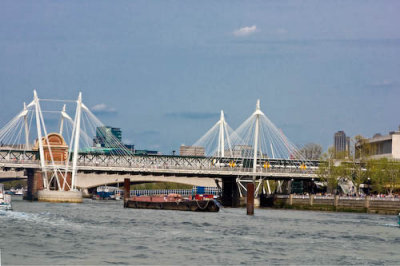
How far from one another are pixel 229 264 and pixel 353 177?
106 m

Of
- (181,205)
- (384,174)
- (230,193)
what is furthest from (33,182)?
(384,174)

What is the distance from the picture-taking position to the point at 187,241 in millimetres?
69250

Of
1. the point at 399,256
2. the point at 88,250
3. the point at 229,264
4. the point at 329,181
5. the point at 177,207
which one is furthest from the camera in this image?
the point at 329,181

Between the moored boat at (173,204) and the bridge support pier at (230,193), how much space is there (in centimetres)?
2748

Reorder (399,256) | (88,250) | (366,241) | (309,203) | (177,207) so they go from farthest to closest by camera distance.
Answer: (309,203)
(177,207)
(366,241)
(399,256)
(88,250)

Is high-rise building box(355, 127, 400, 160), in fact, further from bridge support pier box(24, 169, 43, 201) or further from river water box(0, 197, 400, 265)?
river water box(0, 197, 400, 265)

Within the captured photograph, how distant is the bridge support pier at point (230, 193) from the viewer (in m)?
170

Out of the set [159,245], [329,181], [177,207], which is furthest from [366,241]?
[329,181]

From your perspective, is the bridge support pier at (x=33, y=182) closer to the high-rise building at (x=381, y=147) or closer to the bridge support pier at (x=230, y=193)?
the bridge support pier at (x=230, y=193)

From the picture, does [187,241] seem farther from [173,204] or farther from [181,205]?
[173,204]

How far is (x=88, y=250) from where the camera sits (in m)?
59.4

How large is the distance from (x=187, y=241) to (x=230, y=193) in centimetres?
10556

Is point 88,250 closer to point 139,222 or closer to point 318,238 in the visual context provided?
point 318,238

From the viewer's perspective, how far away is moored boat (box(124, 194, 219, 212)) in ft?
422
